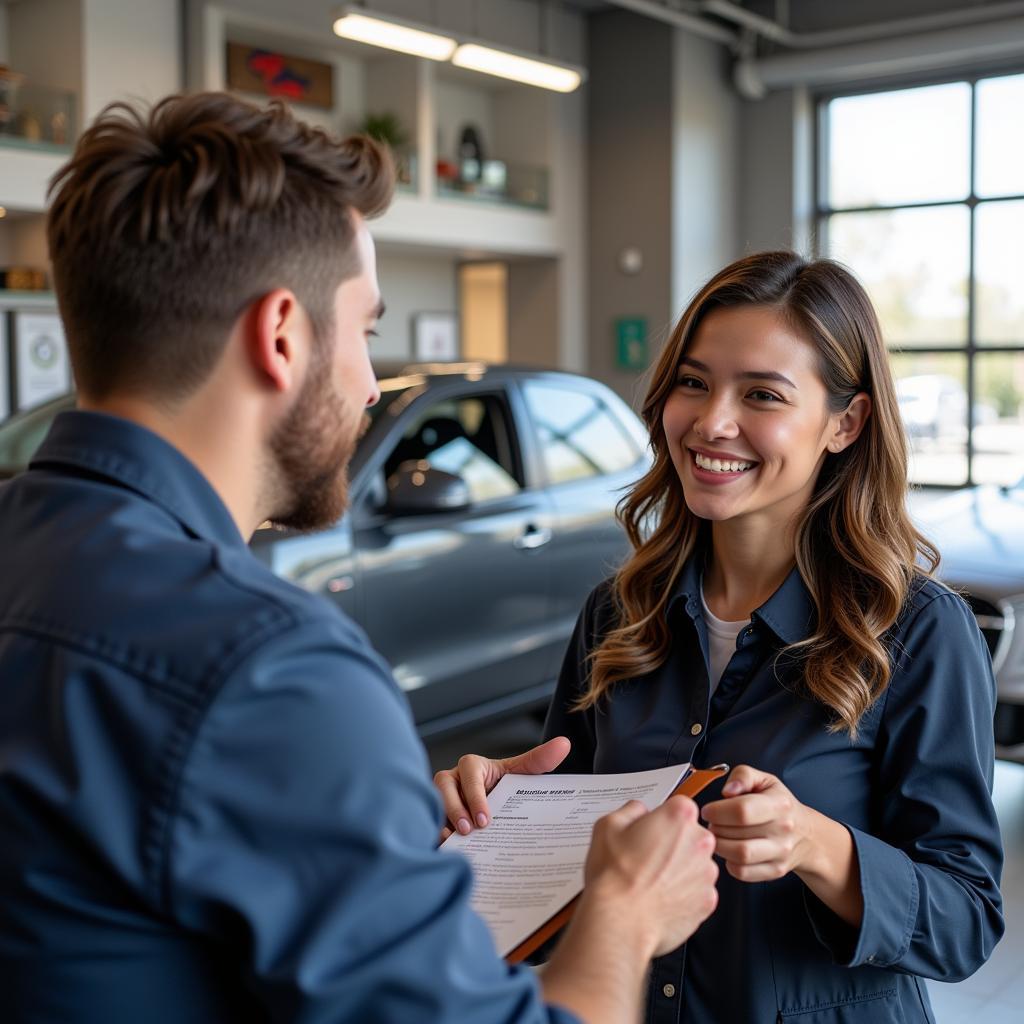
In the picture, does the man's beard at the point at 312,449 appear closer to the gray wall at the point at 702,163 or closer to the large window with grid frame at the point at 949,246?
the large window with grid frame at the point at 949,246

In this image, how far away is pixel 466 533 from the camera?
456cm

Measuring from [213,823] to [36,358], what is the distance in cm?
852

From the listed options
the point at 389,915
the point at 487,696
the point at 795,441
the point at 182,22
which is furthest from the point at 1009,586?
the point at 182,22

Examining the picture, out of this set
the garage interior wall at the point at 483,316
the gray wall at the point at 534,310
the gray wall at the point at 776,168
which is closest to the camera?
the gray wall at the point at 776,168

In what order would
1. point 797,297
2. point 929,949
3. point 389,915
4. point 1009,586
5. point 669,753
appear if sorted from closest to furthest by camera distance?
point 389,915 → point 929,949 → point 669,753 → point 797,297 → point 1009,586

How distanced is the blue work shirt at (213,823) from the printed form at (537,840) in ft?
1.09

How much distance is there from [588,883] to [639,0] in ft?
34.2

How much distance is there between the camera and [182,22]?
9.15 meters

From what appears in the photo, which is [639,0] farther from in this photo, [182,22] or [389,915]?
[389,915]

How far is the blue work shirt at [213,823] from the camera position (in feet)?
2.88

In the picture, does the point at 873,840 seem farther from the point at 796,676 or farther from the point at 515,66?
the point at 515,66

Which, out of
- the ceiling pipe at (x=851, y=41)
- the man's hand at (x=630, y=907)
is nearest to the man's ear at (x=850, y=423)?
the man's hand at (x=630, y=907)

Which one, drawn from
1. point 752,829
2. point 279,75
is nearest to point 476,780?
point 752,829

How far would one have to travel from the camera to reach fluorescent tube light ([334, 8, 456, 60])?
8258 mm
